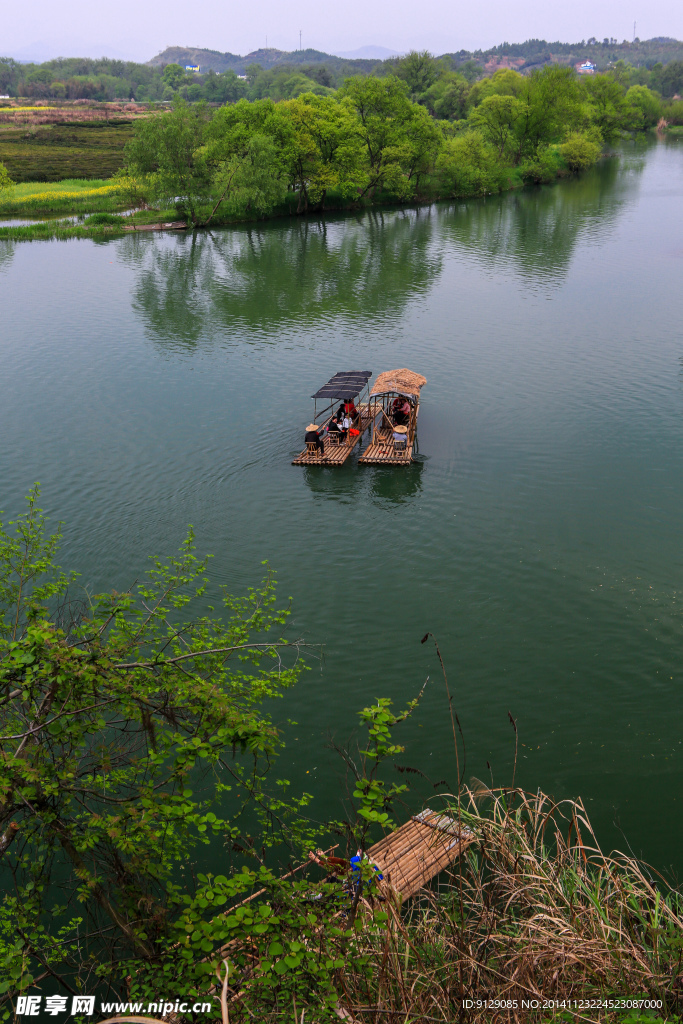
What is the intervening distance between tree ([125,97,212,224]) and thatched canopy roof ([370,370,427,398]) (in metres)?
61.2

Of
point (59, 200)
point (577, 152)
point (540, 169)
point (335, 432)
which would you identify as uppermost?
point (577, 152)

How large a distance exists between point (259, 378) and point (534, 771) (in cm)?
2953

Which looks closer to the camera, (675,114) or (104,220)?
(104,220)

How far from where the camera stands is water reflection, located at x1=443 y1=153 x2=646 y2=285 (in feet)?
218

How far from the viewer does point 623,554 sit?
79.9ft

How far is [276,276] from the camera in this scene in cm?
6325

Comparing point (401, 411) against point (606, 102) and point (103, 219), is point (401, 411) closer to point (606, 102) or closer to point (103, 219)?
point (103, 219)

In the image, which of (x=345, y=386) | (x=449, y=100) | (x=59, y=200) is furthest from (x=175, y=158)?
(x=449, y=100)

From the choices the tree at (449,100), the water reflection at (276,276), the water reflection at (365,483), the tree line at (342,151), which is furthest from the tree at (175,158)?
the tree at (449,100)

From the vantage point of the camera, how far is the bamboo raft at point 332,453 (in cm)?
3086

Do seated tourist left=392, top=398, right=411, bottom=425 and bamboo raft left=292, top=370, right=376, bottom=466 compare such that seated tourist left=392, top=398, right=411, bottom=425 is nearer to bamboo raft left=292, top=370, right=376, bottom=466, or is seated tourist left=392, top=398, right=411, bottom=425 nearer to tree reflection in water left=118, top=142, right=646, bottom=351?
bamboo raft left=292, top=370, right=376, bottom=466

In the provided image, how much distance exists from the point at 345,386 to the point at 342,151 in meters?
64.6

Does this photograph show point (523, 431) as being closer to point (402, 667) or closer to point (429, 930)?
point (402, 667)

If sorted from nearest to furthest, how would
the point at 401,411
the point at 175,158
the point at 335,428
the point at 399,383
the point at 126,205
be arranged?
1. the point at 335,428
2. the point at 401,411
3. the point at 399,383
4. the point at 175,158
5. the point at 126,205
